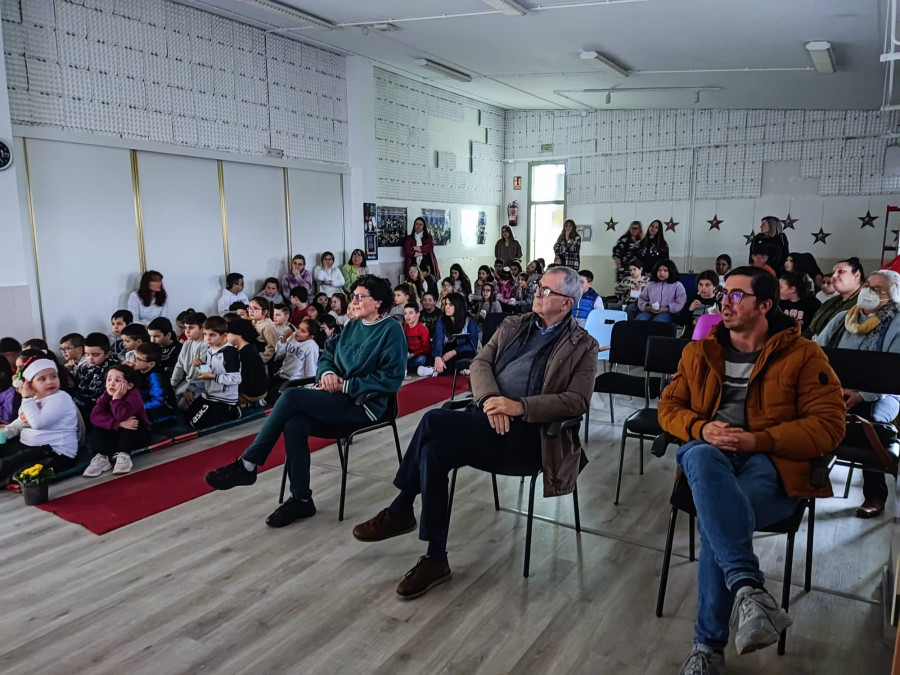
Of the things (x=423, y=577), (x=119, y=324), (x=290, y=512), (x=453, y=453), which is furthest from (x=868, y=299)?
(x=119, y=324)

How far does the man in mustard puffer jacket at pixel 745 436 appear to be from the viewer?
2186 mm

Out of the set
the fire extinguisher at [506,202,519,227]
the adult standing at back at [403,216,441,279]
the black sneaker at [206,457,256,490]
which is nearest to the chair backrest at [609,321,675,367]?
the black sneaker at [206,457,256,490]

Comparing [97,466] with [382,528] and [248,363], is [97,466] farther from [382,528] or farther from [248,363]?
[382,528]

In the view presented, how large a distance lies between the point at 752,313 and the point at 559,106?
420 inches

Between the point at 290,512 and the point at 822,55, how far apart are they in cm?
683

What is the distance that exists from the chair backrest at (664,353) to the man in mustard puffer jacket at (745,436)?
1.12m

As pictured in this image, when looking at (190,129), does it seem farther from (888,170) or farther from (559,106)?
(888,170)

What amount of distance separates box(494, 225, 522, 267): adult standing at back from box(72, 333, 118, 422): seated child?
8.43 m

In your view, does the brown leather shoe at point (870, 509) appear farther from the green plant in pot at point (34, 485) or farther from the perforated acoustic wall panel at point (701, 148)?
the perforated acoustic wall panel at point (701, 148)

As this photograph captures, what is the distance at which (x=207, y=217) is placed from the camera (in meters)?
7.55

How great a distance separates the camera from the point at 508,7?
6133 mm

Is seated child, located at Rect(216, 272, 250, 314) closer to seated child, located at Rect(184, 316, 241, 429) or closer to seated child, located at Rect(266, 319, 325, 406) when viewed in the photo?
seated child, located at Rect(266, 319, 325, 406)

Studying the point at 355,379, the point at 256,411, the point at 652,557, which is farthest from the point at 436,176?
the point at 652,557

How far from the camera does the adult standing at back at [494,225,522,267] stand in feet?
41.1
